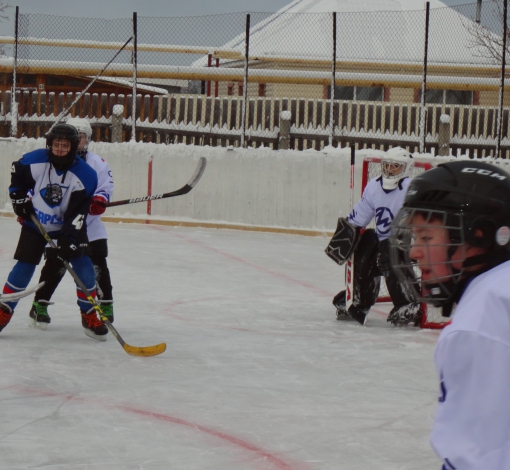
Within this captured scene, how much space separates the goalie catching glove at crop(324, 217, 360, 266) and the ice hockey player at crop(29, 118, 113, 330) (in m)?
1.34

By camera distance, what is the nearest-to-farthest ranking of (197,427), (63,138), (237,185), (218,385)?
(197,427), (218,385), (63,138), (237,185)

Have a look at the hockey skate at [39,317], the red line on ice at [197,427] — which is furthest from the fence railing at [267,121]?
the red line on ice at [197,427]

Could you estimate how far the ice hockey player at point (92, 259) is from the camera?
15.9ft

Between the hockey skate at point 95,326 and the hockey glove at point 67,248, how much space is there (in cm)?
34

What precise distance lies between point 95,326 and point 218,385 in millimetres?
1077

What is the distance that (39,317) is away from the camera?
16.2ft

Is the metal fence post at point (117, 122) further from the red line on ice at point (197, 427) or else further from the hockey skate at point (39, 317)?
the red line on ice at point (197, 427)

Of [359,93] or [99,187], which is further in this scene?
[359,93]

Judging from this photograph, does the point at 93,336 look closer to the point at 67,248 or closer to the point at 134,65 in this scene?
the point at 67,248

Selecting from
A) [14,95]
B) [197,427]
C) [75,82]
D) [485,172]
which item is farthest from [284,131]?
[485,172]

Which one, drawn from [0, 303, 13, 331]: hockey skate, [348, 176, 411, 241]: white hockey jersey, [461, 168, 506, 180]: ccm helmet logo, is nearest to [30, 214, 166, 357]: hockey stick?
[0, 303, 13, 331]: hockey skate

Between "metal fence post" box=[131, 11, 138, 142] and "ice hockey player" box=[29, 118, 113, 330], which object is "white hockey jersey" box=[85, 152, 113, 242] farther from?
"metal fence post" box=[131, 11, 138, 142]

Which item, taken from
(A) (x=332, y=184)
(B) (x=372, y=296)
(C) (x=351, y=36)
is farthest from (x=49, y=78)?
(B) (x=372, y=296)

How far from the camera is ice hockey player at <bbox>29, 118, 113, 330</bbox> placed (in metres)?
4.83
